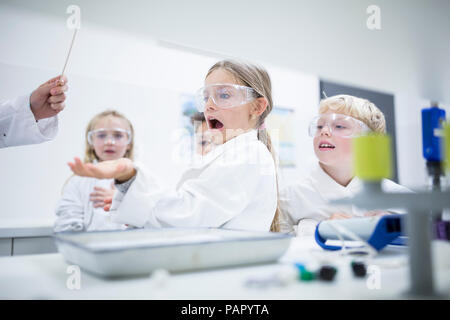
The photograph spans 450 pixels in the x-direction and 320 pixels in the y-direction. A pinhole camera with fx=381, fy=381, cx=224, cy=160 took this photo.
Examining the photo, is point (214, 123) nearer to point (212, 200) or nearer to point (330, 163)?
point (212, 200)

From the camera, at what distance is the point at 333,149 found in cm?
172

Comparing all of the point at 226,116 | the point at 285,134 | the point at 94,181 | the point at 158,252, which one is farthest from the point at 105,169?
the point at 285,134

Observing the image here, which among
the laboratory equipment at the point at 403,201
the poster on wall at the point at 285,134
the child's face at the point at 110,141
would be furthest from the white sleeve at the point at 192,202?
the poster on wall at the point at 285,134

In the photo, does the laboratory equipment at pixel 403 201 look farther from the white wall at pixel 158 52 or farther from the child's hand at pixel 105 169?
A: the white wall at pixel 158 52

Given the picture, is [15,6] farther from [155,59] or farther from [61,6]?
[155,59]

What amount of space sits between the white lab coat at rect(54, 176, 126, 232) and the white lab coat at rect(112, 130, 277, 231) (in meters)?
1.17

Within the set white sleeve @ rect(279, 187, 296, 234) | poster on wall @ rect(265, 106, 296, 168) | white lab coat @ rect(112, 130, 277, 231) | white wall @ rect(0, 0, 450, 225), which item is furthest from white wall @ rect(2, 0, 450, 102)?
white lab coat @ rect(112, 130, 277, 231)

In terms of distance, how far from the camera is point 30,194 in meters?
2.48

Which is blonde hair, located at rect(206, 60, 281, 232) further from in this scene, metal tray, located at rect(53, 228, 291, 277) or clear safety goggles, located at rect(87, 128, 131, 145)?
clear safety goggles, located at rect(87, 128, 131, 145)

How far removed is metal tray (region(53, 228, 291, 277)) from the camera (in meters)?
0.49

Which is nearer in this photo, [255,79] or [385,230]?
[385,230]

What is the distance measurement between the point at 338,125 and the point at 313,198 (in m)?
0.35

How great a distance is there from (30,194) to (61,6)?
1.21 m

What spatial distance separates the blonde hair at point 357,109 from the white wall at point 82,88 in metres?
1.49
